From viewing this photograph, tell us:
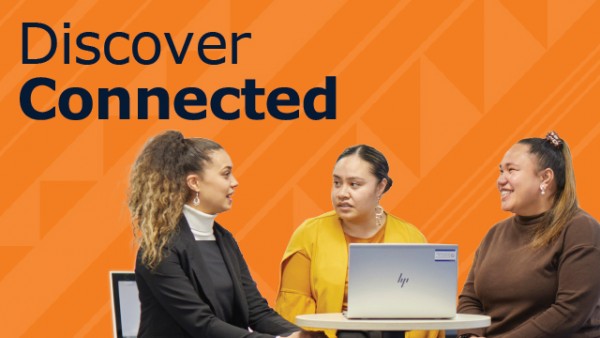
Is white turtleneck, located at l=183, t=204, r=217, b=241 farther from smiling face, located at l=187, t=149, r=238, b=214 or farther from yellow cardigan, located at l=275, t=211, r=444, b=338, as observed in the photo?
yellow cardigan, located at l=275, t=211, r=444, b=338

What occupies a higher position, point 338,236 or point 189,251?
point 338,236

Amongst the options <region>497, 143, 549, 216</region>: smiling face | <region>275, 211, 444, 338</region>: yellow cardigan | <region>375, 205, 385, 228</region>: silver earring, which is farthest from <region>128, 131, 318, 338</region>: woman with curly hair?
<region>497, 143, 549, 216</region>: smiling face

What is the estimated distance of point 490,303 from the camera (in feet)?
17.1

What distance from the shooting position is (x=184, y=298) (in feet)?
15.3

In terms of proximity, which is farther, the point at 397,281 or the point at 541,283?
the point at 541,283

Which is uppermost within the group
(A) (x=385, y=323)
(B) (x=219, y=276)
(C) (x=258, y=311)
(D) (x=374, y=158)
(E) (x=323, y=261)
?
(D) (x=374, y=158)

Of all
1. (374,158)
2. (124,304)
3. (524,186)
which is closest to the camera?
(524,186)

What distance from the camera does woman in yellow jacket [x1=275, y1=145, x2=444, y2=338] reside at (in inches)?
209

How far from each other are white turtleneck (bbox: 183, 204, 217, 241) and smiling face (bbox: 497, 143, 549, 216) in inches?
54.0

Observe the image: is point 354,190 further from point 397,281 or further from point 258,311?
point 397,281

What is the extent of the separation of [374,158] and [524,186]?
0.74 metres

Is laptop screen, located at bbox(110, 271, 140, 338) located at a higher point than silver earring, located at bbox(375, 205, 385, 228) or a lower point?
lower

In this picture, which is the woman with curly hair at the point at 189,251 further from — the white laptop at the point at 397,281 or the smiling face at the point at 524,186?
the smiling face at the point at 524,186

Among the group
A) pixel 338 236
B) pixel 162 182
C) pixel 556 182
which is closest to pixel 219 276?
pixel 162 182
